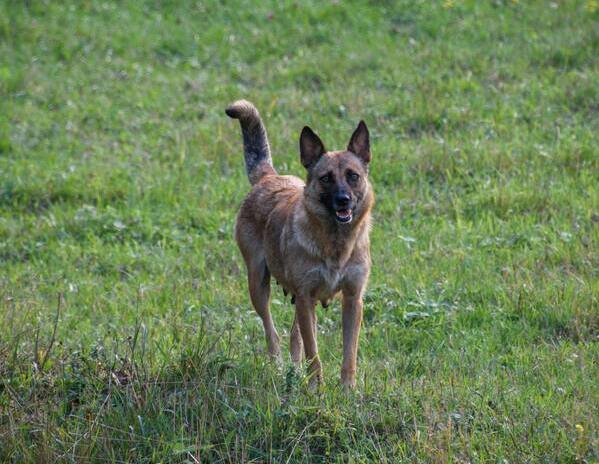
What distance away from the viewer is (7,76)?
14.3 meters

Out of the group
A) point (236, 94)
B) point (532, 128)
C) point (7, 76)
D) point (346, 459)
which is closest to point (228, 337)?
point (346, 459)

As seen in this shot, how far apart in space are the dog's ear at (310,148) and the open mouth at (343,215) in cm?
50

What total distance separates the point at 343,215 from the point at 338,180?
0.78 feet

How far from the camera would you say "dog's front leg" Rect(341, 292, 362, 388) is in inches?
261

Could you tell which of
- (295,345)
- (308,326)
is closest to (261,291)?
(295,345)

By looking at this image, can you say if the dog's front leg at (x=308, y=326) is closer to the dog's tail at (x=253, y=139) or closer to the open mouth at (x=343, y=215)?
the open mouth at (x=343, y=215)

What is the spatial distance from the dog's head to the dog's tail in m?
1.17

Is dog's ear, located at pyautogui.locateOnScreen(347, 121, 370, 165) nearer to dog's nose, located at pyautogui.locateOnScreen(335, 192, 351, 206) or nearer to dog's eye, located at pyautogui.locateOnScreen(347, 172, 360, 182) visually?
dog's eye, located at pyautogui.locateOnScreen(347, 172, 360, 182)

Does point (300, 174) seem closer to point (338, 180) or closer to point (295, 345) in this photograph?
point (295, 345)

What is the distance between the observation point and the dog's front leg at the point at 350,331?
21.8 feet

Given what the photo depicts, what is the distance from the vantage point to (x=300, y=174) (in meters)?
10.8

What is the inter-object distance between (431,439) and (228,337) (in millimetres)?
2118

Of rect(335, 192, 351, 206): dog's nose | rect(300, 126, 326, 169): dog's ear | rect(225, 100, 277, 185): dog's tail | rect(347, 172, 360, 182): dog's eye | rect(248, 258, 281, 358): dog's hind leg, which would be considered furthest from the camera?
rect(225, 100, 277, 185): dog's tail

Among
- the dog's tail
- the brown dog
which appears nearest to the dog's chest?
the brown dog
